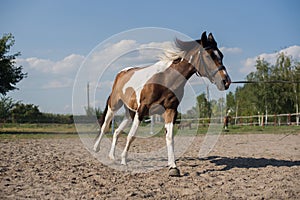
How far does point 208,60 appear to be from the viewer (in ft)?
19.0

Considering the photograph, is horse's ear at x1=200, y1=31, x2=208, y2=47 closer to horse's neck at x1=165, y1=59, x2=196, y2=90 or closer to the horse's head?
the horse's head

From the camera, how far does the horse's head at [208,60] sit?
5.65 metres

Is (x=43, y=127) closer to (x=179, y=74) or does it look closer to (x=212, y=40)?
(x=179, y=74)

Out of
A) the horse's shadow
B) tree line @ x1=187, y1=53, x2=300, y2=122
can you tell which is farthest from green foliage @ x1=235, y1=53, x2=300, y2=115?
the horse's shadow

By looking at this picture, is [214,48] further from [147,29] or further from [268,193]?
[268,193]

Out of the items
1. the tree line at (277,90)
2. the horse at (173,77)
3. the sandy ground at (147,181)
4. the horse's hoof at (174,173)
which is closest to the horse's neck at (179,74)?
the horse at (173,77)

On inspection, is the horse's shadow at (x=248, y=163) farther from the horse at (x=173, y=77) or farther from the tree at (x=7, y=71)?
the tree at (x=7, y=71)

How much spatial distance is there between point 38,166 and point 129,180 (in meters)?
2.16

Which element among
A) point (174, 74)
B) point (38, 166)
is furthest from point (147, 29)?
point (38, 166)

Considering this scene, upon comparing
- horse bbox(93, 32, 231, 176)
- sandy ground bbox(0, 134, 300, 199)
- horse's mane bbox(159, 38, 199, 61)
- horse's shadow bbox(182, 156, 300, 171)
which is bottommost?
sandy ground bbox(0, 134, 300, 199)

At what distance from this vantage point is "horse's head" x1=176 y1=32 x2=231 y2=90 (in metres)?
5.65

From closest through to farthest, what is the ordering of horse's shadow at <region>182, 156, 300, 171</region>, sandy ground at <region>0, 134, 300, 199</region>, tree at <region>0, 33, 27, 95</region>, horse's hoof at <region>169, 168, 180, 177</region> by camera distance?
sandy ground at <region>0, 134, 300, 199</region> < horse's hoof at <region>169, 168, 180, 177</region> < horse's shadow at <region>182, 156, 300, 171</region> < tree at <region>0, 33, 27, 95</region>

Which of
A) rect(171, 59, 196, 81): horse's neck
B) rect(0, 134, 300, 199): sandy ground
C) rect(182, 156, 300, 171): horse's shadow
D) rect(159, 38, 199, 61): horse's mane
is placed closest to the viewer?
rect(0, 134, 300, 199): sandy ground

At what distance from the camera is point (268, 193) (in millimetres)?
4328
